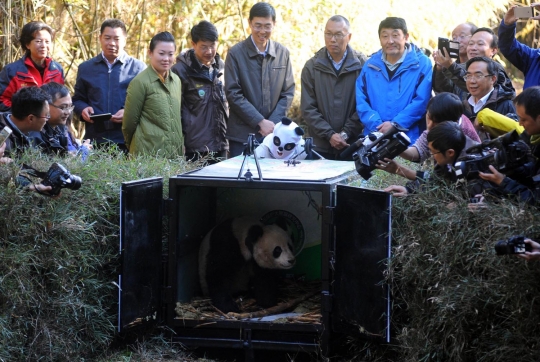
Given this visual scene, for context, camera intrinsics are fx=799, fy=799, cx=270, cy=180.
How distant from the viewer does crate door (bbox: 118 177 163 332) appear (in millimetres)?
4930

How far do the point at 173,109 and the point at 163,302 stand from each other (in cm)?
248

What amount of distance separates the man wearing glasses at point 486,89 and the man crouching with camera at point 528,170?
1.64 meters

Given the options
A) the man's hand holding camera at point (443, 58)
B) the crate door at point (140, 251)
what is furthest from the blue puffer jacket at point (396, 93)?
the crate door at point (140, 251)

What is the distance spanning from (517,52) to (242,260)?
2.88 m

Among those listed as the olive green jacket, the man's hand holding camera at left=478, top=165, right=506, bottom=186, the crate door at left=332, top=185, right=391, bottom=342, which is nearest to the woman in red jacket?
the olive green jacket

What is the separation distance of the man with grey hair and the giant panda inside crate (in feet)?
5.73

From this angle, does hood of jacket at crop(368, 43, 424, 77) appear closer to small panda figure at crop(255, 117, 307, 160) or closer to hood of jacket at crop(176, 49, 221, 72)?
small panda figure at crop(255, 117, 307, 160)

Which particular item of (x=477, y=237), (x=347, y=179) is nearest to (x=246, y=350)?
(x=347, y=179)

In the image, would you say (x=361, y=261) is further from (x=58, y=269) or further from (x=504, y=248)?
(x=58, y=269)

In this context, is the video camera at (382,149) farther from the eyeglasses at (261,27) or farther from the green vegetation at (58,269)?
the eyeglasses at (261,27)

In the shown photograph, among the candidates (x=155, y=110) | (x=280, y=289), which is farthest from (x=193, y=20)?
(x=280, y=289)

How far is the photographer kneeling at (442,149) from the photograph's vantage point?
4.83m

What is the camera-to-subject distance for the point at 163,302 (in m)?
5.24

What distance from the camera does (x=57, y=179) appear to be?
15.0ft
